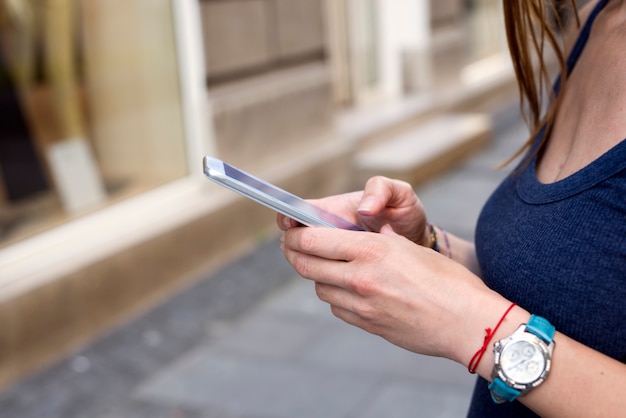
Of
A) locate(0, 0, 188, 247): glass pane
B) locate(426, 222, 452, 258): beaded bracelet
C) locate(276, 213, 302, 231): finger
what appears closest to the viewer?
locate(276, 213, 302, 231): finger

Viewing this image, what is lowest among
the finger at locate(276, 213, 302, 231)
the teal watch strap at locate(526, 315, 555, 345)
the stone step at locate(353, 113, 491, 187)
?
the stone step at locate(353, 113, 491, 187)

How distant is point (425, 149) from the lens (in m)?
7.68

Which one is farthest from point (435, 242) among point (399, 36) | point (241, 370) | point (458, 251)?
point (399, 36)

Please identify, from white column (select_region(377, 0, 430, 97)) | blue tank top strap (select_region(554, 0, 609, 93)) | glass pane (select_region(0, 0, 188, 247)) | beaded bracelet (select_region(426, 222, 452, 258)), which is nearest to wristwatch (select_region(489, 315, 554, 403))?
beaded bracelet (select_region(426, 222, 452, 258))

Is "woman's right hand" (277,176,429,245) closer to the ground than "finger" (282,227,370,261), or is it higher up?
closer to the ground

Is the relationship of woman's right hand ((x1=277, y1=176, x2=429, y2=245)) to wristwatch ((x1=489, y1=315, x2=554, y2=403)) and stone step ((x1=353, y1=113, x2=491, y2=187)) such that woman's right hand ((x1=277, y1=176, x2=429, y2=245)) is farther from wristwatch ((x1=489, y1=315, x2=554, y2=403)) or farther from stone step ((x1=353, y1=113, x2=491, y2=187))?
stone step ((x1=353, y1=113, x2=491, y2=187))

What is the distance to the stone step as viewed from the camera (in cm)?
713

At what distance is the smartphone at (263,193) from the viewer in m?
1.28

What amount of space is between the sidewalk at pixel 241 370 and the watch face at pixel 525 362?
8.20ft

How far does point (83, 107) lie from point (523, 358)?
4.79 m

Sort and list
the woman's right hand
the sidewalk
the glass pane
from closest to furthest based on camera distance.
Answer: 1. the woman's right hand
2. the sidewalk
3. the glass pane

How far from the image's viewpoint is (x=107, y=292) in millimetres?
4547

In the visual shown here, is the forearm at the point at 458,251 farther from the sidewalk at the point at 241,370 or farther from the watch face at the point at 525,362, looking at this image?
the sidewalk at the point at 241,370

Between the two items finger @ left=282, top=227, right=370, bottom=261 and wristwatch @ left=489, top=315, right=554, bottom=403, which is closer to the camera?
wristwatch @ left=489, top=315, right=554, bottom=403
